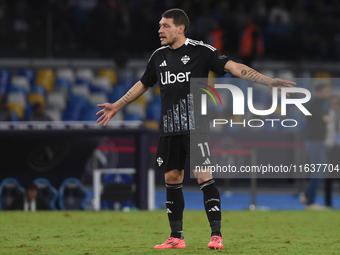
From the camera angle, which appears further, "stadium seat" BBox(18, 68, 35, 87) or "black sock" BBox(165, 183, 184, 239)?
"stadium seat" BBox(18, 68, 35, 87)

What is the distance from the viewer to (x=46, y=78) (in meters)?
18.0

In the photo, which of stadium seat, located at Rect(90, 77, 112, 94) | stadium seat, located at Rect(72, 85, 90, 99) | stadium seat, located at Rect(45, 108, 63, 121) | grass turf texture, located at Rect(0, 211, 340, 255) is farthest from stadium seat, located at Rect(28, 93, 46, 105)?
grass turf texture, located at Rect(0, 211, 340, 255)

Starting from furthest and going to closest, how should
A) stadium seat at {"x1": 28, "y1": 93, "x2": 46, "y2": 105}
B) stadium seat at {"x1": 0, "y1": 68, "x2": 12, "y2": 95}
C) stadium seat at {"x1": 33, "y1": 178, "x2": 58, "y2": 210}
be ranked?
stadium seat at {"x1": 0, "y1": 68, "x2": 12, "y2": 95}, stadium seat at {"x1": 28, "y1": 93, "x2": 46, "y2": 105}, stadium seat at {"x1": 33, "y1": 178, "x2": 58, "y2": 210}

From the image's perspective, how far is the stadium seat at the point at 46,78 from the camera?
58.9 ft

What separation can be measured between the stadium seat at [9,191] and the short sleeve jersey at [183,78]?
5.01 meters

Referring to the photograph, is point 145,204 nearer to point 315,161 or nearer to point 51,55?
point 315,161

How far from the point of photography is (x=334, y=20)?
2083 centimetres

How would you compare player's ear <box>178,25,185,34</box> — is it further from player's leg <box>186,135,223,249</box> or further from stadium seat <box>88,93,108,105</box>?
stadium seat <box>88,93,108,105</box>

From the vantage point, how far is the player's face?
6.02 metres

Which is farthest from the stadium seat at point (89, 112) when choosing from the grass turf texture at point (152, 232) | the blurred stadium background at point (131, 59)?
the grass turf texture at point (152, 232)

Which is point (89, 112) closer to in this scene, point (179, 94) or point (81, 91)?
point (81, 91)

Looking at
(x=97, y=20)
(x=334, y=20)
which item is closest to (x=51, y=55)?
(x=97, y=20)

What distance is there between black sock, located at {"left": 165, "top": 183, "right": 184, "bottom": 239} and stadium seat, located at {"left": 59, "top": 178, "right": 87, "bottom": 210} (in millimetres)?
4736

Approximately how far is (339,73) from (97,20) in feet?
21.8
